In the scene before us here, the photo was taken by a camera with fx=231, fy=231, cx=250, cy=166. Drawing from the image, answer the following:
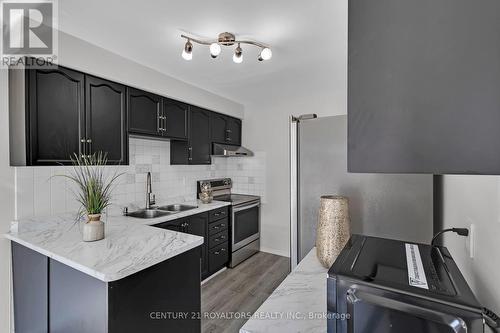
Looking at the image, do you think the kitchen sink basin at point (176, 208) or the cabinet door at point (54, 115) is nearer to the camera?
the cabinet door at point (54, 115)

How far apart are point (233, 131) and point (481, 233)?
3.25m

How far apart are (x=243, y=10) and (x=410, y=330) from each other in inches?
66.6

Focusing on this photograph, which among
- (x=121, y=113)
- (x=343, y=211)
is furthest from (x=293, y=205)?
(x=121, y=113)

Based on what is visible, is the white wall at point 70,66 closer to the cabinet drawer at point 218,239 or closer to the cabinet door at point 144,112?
the cabinet door at point 144,112

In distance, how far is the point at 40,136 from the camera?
161 cm

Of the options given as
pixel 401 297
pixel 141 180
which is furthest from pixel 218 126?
pixel 401 297

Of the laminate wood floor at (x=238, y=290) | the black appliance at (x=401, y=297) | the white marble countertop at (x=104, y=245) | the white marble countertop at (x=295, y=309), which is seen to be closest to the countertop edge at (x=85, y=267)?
the white marble countertop at (x=104, y=245)

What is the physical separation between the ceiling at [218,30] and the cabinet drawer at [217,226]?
1.75m

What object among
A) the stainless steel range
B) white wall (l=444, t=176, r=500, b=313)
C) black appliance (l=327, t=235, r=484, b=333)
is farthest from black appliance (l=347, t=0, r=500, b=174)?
the stainless steel range

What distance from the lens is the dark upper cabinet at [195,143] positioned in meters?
2.90

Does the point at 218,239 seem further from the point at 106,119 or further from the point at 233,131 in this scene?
the point at 106,119

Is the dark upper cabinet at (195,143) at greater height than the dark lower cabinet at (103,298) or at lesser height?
greater

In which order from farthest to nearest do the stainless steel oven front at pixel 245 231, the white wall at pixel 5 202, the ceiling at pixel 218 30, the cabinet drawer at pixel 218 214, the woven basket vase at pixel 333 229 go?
the stainless steel oven front at pixel 245 231 < the cabinet drawer at pixel 218 214 < the white wall at pixel 5 202 < the ceiling at pixel 218 30 < the woven basket vase at pixel 333 229

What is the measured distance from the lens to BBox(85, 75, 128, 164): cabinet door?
190 cm
